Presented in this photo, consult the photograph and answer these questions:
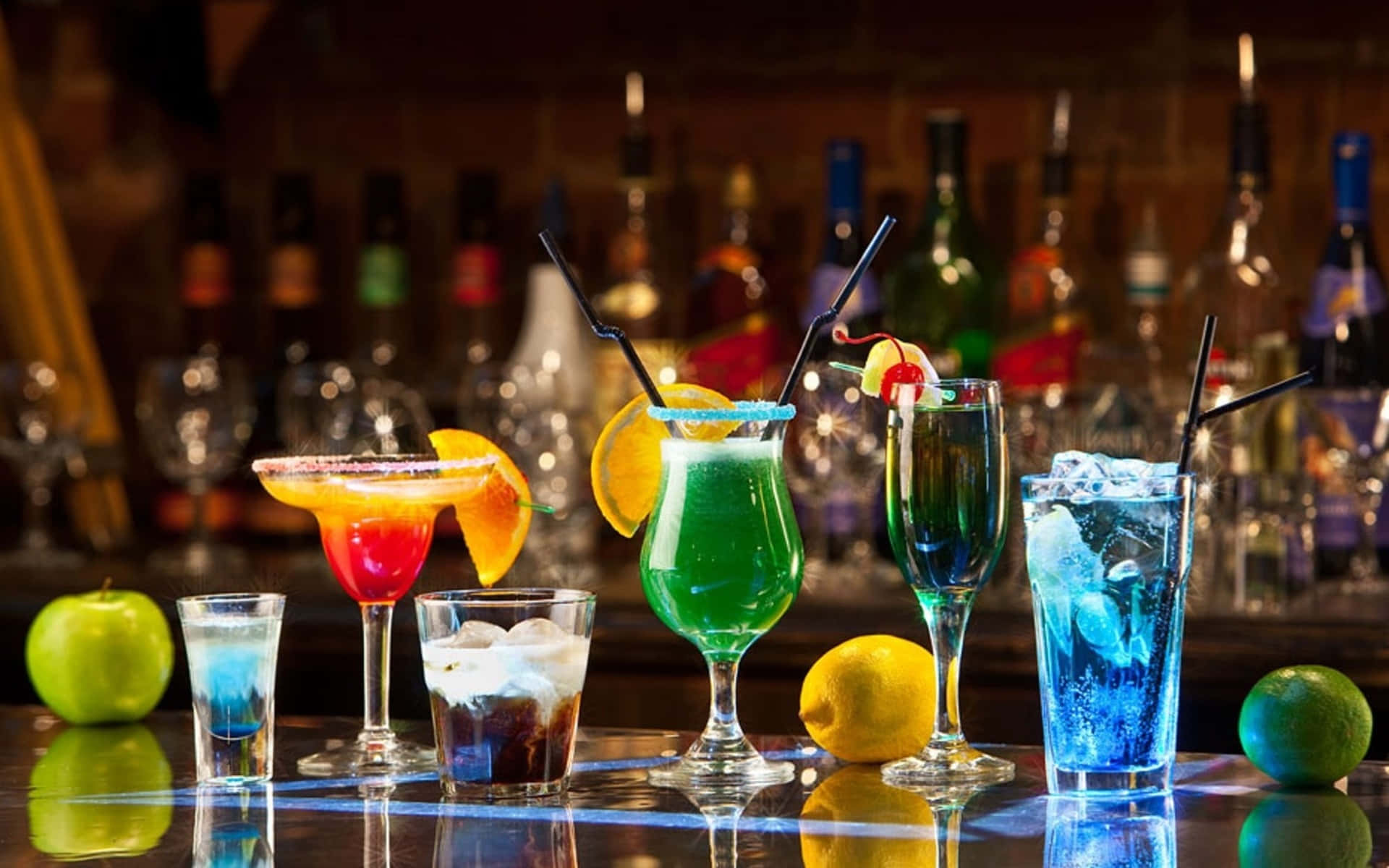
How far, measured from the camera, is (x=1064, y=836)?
827mm

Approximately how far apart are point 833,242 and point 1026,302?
7.7 inches

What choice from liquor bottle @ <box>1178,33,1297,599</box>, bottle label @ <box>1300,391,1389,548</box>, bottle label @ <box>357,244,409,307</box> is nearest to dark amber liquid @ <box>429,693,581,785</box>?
liquor bottle @ <box>1178,33,1297,599</box>

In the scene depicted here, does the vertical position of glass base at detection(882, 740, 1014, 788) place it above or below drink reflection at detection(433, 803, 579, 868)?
above

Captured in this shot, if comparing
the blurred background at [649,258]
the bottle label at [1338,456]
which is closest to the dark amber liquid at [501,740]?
the blurred background at [649,258]

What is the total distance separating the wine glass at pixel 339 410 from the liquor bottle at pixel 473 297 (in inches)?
2.8

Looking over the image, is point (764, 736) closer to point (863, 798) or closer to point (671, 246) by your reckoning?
point (863, 798)

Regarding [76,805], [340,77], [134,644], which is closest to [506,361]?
[340,77]

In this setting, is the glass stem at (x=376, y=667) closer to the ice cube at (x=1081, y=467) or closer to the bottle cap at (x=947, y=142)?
the ice cube at (x=1081, y=467)

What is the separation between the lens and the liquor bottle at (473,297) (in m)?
2.15

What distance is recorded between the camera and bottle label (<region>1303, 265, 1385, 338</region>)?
1937 mm

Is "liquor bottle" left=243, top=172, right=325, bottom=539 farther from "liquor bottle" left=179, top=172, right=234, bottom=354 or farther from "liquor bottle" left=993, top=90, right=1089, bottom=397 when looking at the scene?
"liquor bottle" left=993, top=90, right=1089, bottom=397

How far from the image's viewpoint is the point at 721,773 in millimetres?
956

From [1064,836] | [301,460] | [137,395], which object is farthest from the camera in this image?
[137,395]

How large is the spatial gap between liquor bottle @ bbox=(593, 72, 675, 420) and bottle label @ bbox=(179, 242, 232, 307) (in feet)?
1.32
